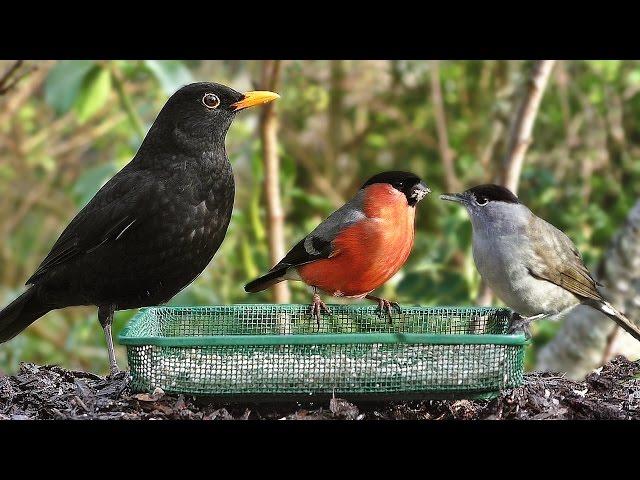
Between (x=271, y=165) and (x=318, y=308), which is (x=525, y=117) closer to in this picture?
(x=271, y=165)

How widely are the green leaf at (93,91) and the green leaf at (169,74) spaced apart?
0.48m

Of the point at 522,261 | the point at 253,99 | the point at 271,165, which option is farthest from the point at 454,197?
the point at 271,165

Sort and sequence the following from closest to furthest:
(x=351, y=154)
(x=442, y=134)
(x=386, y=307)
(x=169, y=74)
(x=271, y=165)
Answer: (x=386, y=307)
(x=169, y=74)
(x=271, y=165)
(x=442, y=134)
(x=351, y=154)

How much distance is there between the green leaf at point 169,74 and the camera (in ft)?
21.8

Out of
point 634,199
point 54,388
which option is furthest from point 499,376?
point 634,199

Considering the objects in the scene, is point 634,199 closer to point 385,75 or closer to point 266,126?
point 385,75

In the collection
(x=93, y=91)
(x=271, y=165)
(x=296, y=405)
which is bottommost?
(x=296, y=405)

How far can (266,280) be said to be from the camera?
5.14m

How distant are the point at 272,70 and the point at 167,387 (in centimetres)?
343

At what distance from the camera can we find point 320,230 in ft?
16.5

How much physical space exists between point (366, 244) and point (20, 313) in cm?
191

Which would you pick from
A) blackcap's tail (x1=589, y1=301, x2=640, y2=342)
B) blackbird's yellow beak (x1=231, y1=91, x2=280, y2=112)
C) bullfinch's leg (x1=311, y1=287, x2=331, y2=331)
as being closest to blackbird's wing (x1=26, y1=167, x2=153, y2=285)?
blackbird's yellow beak (x1=231, y1=91, x2=280, y2=112)

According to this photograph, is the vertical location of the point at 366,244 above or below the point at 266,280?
above

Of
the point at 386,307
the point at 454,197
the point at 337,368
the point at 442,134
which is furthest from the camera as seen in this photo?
the point at 442,134
